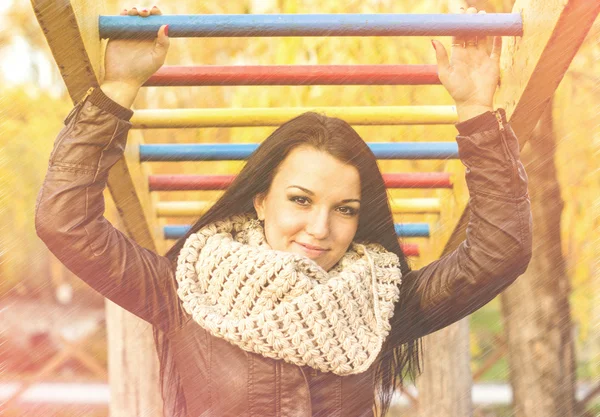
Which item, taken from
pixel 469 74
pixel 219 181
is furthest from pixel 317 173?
pixel 219 181

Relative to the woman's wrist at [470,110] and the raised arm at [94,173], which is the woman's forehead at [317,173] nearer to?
the woman's wrist at [470,110]

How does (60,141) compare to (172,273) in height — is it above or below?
above

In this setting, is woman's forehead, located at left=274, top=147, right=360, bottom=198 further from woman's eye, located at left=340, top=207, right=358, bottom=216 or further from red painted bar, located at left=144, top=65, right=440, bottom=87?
red painted bar, located at left=144, top=65, right=440, bottom=87

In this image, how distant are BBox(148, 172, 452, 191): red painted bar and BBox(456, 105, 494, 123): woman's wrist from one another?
0.75 m

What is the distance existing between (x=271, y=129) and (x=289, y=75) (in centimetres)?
260

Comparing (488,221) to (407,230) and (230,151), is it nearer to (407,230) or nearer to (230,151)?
(230,151)

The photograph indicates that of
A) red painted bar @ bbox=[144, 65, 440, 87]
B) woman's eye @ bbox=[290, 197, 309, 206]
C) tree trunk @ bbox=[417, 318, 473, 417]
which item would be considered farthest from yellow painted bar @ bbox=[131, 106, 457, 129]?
tree trunk @ bbox=[417, 318, 473, 417]

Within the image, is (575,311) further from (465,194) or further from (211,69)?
→ (211,69)

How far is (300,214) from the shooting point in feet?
7.00

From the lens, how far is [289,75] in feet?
7.52

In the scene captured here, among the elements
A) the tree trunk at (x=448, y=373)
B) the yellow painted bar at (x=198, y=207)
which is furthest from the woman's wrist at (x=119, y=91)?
the tree trunk at (x=448, y=373)

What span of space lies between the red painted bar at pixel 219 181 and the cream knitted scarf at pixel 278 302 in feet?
2.06

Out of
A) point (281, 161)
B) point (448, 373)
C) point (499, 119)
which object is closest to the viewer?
point (499, 119)

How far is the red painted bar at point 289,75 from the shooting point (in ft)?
7.40
